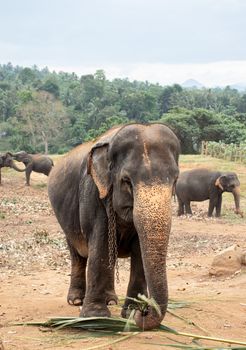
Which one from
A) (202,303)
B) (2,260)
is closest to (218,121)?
(2,260)

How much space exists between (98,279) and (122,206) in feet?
3.00

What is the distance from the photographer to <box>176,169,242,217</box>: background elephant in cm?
1809

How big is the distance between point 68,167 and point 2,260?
4.42 meters

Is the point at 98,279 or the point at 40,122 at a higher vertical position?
the point at 98,279

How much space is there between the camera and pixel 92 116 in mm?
56062

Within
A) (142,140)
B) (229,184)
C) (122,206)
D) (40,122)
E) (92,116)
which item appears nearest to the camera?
(142,140)

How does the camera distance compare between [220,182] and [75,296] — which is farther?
[220,182]

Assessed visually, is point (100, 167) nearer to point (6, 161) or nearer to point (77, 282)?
point (77, 282)

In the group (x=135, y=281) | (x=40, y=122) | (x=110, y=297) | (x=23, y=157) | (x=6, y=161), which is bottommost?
(x=6, y=161)

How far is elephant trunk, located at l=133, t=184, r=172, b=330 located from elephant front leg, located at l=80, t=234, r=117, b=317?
99 centimetres

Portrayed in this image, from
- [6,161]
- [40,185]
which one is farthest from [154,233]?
[6,161]

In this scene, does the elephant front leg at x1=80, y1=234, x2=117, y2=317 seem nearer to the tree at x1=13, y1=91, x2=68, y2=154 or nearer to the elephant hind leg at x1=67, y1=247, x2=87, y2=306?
the elephant hind leg at x1=67, y1=247, x2=87, y2=306

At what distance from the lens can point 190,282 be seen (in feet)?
28.9

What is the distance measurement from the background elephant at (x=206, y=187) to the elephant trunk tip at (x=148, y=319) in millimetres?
13454
